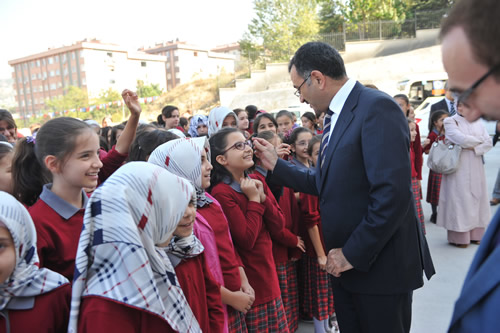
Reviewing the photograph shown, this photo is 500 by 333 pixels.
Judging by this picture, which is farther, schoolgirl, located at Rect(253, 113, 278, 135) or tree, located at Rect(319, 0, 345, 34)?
tree, located at Rect(319, 0, 345, 34)

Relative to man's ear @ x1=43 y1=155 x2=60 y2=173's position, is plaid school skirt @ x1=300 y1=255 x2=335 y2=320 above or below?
below

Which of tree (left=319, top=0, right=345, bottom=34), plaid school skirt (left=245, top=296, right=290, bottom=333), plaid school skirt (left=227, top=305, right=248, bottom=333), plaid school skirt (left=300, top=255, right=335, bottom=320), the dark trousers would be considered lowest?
plaid school skirt (left=300, top=255, right=335, bottom=320)

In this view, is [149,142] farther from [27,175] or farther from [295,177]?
[295,177]

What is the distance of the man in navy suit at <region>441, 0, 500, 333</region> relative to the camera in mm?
769

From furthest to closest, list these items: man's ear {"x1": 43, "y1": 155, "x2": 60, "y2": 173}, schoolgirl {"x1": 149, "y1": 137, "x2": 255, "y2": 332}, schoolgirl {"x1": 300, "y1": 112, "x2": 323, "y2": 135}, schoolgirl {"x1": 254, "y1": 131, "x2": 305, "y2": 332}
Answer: schoolgirl {"x1": 300, "y1": 112, "x2": 323, "y2": 135} < schoolgirl {"x1": 254, "y1": 131, "x2": 305, "y2": 332} < schoolgirl {"x1": 149, "y1": 137, "x2": 255, "y2": 332} < man's ear {"x1": 43, "y1": 155, "x2": 60, "y2": 173}

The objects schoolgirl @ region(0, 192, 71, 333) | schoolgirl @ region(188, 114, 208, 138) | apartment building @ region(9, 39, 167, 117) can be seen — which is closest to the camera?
schoolgirl @ region(0, 192, 71, 333)

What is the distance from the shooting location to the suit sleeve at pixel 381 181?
174cm

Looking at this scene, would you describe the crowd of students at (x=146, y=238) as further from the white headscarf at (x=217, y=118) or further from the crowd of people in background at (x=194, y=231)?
the white headscarf at (x=217, y=118)

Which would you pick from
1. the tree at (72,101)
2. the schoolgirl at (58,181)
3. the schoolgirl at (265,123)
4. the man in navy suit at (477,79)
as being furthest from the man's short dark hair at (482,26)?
the tree at (72,101)

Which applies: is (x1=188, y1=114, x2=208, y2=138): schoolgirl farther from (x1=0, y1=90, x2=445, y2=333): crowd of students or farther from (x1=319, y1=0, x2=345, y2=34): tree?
(x1=319, y1=0, x2=345, y2=34): tree

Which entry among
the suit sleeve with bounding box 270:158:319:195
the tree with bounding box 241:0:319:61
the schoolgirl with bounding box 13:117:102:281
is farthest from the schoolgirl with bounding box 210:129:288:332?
the tree with bounding box 241:0:319:61

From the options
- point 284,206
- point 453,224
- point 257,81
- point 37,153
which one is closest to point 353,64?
point 257,81

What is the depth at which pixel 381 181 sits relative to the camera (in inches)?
68.2

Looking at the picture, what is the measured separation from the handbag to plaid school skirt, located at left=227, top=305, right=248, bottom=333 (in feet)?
12.2
